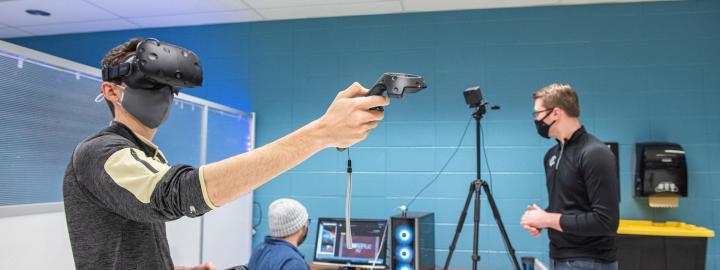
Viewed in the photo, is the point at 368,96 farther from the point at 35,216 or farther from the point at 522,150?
the point at 522,150

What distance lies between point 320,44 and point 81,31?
88.8 inches

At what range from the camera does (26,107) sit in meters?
1.62

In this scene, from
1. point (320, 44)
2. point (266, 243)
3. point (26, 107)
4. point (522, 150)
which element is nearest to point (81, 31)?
point (320, 44)

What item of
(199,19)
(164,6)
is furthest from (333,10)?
(164,6)

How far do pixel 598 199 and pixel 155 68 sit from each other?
1.87 m

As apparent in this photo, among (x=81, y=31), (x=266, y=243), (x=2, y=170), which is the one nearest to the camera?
(x=2, y=170)

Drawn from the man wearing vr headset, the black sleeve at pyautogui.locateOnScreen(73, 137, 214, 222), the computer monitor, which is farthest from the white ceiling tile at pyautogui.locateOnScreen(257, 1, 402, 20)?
the black sleeve at pyautogui.locateOnScreen(73, 137, 214, 222)

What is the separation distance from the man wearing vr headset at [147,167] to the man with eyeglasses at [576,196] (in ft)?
5.20

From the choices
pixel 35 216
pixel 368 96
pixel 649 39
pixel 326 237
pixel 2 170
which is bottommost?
pixel 326 237

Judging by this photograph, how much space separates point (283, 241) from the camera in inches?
83.9

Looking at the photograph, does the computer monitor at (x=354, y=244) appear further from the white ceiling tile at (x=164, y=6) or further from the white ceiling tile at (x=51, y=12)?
the white ceiling tile at (x=51, y=12)

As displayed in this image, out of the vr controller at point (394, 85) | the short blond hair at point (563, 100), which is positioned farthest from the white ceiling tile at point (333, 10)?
the vr controller at point (394, 85)

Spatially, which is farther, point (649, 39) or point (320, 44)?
point (320, 44)

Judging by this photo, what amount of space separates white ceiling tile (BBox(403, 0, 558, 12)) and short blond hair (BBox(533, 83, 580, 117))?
1.24m
